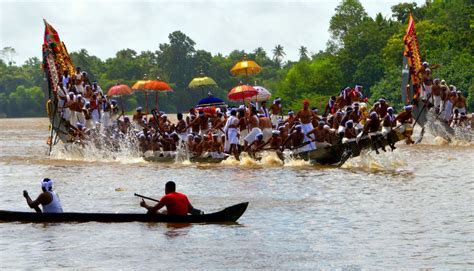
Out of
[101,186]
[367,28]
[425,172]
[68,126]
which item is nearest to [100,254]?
[101,186]

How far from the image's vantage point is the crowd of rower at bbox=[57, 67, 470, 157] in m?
26.1

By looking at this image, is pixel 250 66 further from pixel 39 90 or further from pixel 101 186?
pixel 39 90

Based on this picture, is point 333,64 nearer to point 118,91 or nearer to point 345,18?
point 345,18

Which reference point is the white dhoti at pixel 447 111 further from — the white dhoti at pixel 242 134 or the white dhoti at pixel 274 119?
the white dhoti at pixel 242 134

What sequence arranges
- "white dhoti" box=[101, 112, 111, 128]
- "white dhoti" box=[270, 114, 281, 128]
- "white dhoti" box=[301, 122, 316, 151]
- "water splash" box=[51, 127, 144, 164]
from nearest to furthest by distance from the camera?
"white dhoti" box=[301, 122, 316, 151] < "water splash" box=[51, 127, 144, 164] < "white dhoti" box=[270, 114, 281, 128] < "white dhoti" box=[101, 112, 111, 128]

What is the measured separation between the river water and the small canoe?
0.13 meters

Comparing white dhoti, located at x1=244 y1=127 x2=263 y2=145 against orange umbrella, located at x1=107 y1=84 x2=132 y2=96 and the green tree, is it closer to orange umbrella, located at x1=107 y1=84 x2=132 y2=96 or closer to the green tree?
orange umbrella, located at x1=107 y1=84 x2=132 y2=96

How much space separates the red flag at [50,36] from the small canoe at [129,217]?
16.0m

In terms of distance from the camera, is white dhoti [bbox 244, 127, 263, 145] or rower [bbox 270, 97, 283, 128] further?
rower [bbox 270, 97, 283, 128]

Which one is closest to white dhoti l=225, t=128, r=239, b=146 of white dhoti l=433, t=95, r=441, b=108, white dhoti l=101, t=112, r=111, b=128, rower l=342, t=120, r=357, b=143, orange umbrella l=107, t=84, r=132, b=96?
rower l=342, t=120, r=357, b=143

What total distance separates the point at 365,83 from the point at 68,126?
47611 mm

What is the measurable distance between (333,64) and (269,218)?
63990mm

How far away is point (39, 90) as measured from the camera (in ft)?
431

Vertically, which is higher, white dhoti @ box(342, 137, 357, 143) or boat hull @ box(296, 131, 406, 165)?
white dhoti @ box(342, 137, 357, 143)
